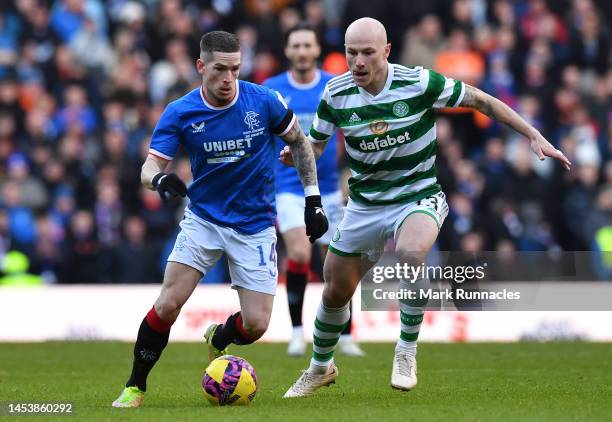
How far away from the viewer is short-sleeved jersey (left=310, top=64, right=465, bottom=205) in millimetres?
9414

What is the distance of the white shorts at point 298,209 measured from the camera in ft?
43.4

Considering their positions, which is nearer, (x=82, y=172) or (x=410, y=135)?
(x=410, y=135)

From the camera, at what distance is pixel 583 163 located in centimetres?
1845

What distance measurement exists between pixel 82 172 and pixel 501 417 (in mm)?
11943

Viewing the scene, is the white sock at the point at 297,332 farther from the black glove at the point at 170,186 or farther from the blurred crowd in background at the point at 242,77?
the black glove at the point at 170,186

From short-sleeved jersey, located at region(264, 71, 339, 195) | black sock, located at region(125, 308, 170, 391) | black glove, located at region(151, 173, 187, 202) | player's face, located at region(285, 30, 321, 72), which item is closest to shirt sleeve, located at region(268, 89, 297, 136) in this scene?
black glove, located at region(151, 173, 187, 202)

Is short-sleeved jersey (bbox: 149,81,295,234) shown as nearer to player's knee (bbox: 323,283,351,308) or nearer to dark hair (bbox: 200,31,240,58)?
dark hair (bbox: 200,31,240,58)

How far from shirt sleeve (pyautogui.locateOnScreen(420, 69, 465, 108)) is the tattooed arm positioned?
0.92 meters

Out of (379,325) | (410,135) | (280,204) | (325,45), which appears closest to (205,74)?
(410,135)

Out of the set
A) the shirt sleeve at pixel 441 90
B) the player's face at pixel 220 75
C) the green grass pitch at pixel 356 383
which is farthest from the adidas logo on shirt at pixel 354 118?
the green grass pitch at pixel 356 383

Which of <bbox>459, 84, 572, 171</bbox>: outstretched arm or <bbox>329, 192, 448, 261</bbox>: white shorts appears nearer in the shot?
<bbox>459, 84, 572, 171</bbox>: outstretched arm

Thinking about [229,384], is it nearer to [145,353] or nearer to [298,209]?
[145,353]

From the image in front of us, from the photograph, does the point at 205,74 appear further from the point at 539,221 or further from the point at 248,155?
the point at 539,221

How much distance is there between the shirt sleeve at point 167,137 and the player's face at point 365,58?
1295mm
